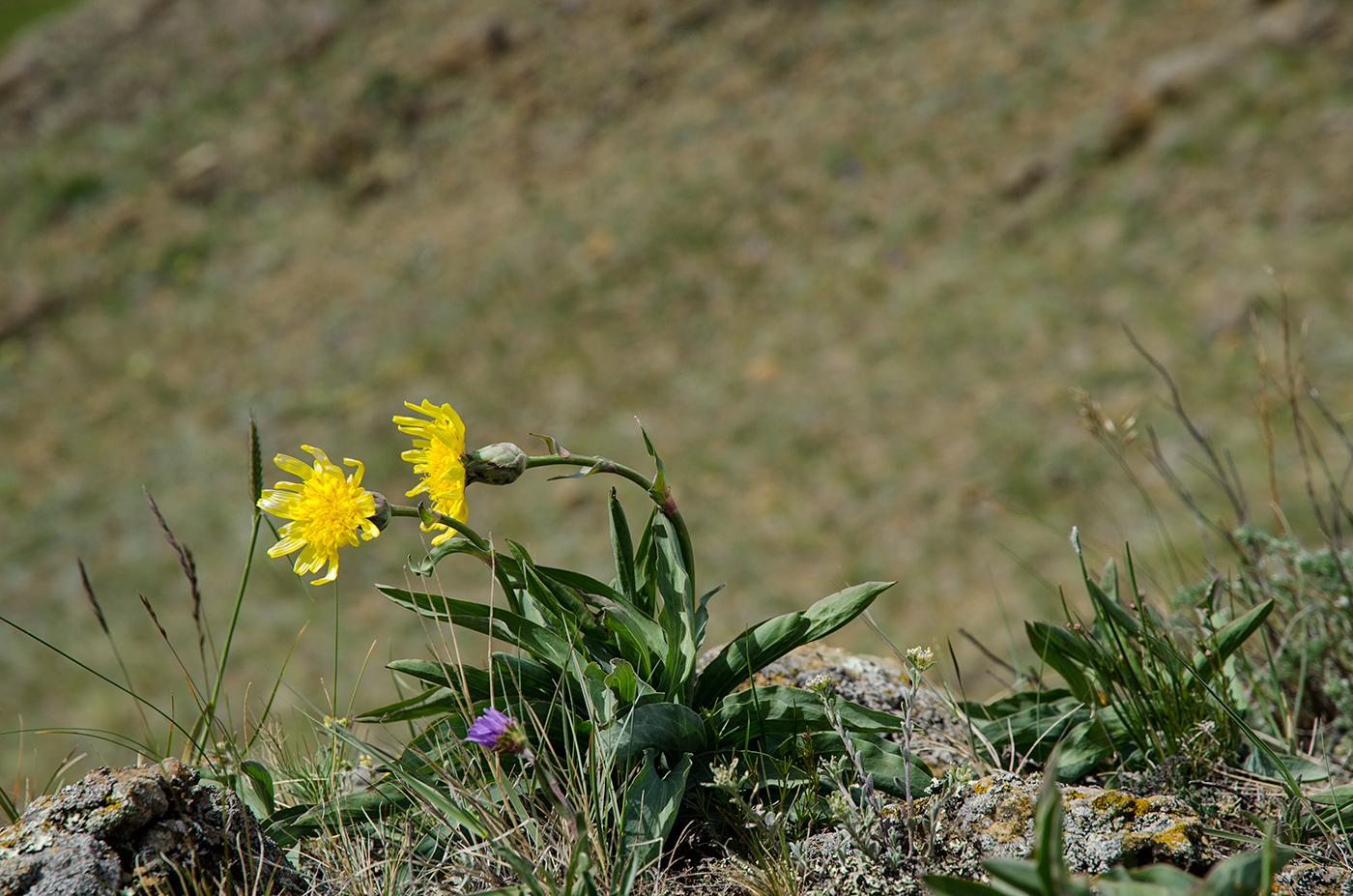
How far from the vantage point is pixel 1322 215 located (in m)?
6.02

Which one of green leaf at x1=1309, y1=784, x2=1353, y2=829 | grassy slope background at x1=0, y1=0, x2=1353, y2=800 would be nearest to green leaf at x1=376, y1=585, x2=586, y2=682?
green leaf at x1=1309, y1=784, x2=1353, y2=829

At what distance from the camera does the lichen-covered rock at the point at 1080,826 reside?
4.25 feet

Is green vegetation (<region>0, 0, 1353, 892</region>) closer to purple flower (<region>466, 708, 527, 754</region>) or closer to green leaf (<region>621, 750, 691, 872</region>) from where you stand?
green leaf (<region>621, 750, 691, 872</region>)

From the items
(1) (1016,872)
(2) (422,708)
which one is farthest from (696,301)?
(1) (1016,872)

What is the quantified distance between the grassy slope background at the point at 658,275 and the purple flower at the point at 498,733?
397 cm

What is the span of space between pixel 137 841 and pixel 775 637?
103 cm

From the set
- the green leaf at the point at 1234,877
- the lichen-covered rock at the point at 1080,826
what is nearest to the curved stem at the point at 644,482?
the lichen-covered rock at the point at 1080,826

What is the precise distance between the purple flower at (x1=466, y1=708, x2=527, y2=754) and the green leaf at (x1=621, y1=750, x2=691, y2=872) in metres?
0.25

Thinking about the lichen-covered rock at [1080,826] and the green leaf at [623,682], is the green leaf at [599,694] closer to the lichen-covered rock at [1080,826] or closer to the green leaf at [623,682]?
the green leaf at [623,682]

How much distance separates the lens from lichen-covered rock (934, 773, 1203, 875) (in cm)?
130

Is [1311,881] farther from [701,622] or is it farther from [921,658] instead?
[701,622]

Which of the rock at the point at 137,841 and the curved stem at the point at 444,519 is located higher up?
the curved stem at the point at 444,519

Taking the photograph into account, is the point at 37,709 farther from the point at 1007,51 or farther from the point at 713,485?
the point at 1007,51

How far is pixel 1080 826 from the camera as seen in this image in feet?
4.43
